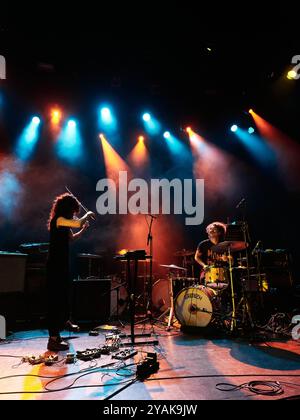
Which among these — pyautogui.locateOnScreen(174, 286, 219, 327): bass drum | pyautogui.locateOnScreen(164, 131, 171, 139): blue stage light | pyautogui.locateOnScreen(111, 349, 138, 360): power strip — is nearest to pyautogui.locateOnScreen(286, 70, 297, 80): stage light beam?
pyautogui.locateOnScreen(164, 131, 171, 139): blue stage light

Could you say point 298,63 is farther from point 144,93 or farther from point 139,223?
point 139,223

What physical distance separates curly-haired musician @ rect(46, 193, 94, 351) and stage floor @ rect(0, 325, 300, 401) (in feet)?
1.12

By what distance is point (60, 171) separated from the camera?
8875 mm

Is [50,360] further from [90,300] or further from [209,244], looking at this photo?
[209,244]

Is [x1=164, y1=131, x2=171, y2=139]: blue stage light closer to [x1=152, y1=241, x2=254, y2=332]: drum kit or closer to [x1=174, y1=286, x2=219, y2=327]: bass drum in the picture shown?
[x1=152, y1=241, x2=254, y2=332]: drum kit

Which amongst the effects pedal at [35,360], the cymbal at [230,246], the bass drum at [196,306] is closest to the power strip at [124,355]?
the effects pedal at [35,360]

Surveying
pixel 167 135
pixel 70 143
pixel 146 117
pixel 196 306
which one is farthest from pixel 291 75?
pixel 70 143

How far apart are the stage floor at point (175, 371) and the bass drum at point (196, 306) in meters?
0.48

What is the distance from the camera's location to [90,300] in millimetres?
6305

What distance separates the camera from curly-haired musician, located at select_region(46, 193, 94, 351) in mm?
4184

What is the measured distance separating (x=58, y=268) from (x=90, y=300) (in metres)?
2.26

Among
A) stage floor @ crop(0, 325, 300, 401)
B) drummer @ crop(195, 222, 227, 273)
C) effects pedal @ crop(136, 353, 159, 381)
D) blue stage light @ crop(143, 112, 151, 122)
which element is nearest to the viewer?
stage floor @ crop(0, 325, 300, 401)

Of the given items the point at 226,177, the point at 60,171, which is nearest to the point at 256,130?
the point at 226,177

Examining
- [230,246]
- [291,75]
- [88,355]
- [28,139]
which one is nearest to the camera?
[88,355]
